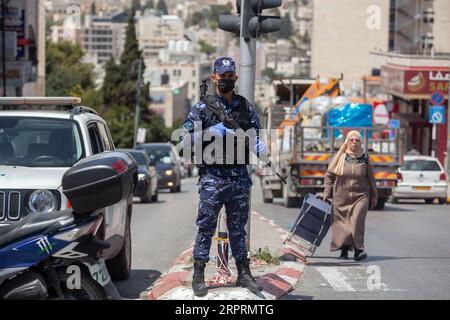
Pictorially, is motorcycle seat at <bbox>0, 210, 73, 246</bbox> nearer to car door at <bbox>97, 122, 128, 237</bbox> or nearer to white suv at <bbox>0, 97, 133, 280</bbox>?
white suv at <bbox>0, 97, 133, 280</bbox>

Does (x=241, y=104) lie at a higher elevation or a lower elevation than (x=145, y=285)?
higher

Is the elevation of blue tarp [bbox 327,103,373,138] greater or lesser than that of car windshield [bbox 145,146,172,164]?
greater

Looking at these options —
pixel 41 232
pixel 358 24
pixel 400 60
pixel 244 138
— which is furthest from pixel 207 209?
pixel 358 24

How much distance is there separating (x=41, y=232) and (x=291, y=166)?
19772 mm

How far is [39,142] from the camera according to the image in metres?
10.6

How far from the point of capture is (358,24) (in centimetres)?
8094

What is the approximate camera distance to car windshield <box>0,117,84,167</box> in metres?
10.3

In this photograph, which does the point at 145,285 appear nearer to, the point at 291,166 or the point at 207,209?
the point at 207,209

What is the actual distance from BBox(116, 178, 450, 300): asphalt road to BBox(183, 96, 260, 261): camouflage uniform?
4.44ft

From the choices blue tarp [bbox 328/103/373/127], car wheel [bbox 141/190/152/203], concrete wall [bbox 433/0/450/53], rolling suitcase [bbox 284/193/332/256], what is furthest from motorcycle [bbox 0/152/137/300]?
concrete wall [bbox 433/0/450/53]

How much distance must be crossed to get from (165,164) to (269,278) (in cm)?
2629

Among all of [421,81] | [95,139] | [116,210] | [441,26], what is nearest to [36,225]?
[116,210]

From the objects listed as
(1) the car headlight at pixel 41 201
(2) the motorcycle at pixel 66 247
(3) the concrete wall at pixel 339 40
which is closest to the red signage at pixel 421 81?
(3) the concrete wall at pixel 339 40

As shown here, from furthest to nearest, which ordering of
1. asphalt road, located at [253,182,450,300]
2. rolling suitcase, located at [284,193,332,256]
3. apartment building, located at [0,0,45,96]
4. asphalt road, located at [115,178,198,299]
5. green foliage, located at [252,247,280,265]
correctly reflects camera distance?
apartment building, located at [0,0,45,96] → rolling suitcase, located at [284,193,332,256] → green foliage, located at [252,247,280,265] → asphalt road, located at [115,178,198,299] → asphalt road, located at [253,182,450,300]
